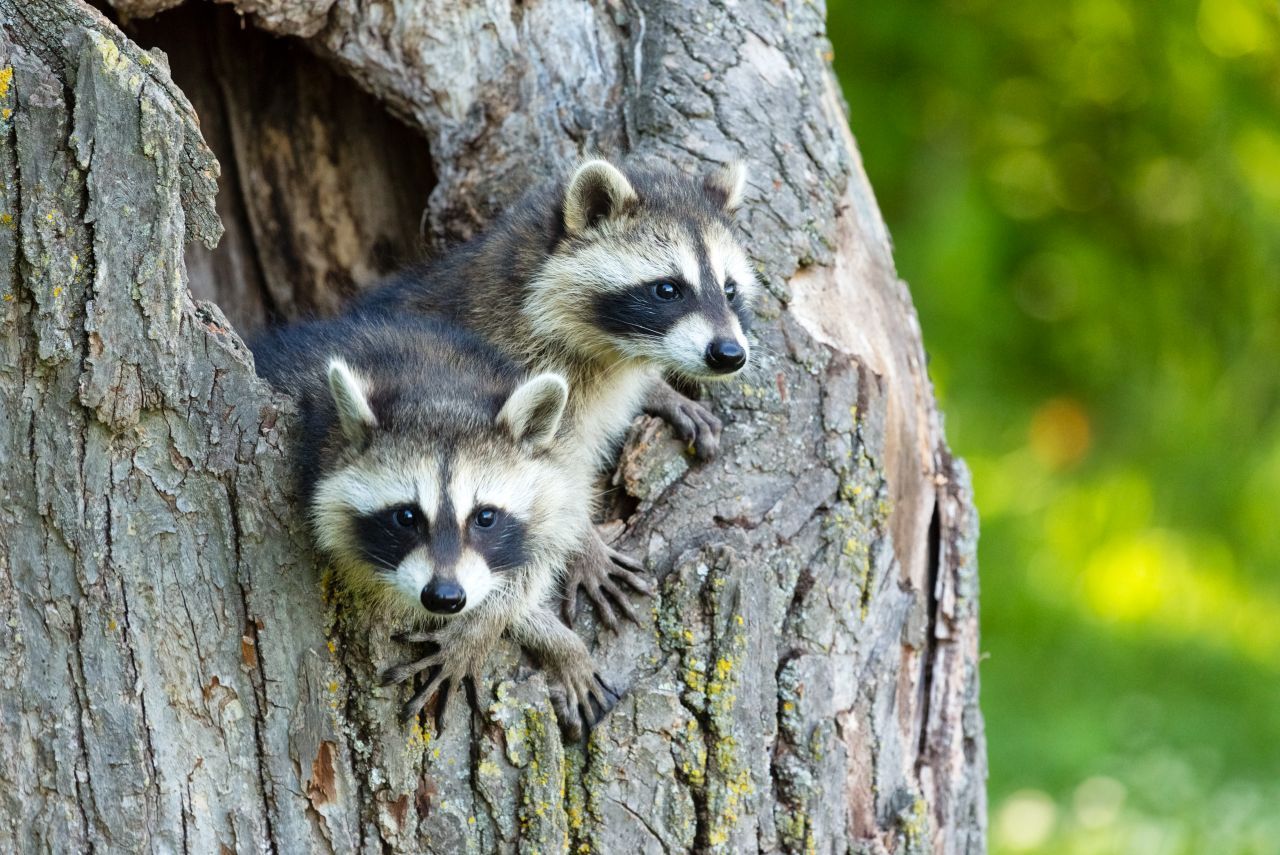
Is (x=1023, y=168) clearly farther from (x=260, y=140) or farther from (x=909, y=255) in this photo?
Result: (x=260, y=140)

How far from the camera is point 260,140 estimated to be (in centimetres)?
563

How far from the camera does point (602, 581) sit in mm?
4125

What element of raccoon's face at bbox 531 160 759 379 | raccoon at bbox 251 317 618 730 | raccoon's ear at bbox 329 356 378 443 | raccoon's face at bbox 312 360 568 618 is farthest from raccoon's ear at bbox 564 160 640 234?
raccoon's ear at bbox 329 356 378 443

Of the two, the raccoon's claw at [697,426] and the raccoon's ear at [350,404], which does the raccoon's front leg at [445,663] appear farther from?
the raccoon's claw at [697,426]

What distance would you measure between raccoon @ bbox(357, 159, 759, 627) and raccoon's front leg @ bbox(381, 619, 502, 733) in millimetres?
844

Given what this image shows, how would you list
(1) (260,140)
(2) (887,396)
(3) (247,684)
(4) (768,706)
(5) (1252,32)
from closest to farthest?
(3) (247,684) → (4) (768,706) → (2) (887,396) → (1) (260,140) → (5) (1252,32)

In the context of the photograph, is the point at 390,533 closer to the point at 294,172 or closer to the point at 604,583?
the point at 604,583

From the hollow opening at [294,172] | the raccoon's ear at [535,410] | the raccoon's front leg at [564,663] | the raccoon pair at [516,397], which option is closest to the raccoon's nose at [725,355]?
the raccoon pair at [516,397]

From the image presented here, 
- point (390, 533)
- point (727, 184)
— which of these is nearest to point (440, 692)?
point (390, 533)

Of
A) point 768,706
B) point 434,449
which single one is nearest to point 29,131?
point 434,449

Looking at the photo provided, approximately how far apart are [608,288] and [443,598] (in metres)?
1.59

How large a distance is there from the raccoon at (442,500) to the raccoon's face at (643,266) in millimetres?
612

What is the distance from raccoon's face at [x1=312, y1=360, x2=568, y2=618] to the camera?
3684 millimetres

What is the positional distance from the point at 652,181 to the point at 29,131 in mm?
2074
